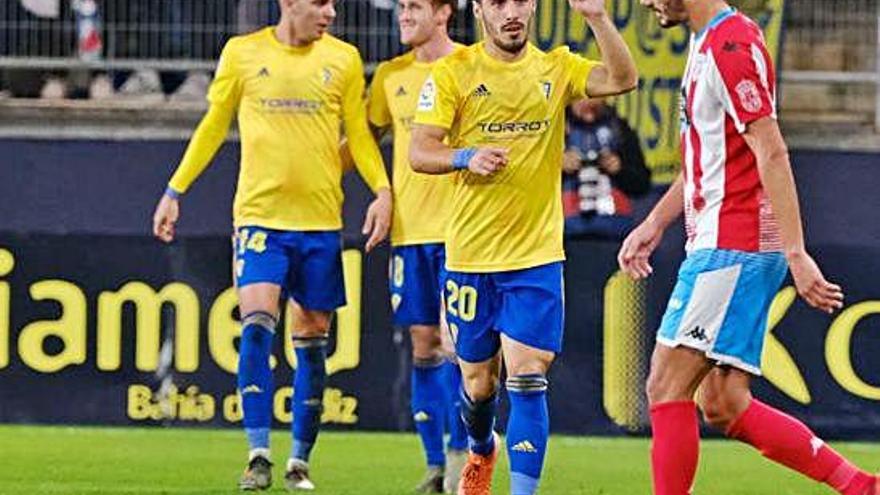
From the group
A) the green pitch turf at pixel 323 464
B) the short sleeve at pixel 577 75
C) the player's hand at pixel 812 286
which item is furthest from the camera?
the green pitch turf at pixel 323 464

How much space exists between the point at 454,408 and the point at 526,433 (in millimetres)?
2281

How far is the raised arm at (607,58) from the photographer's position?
29.8 feet

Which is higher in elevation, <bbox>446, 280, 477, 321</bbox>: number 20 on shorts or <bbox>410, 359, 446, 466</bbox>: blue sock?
<bbox>446, 280, 477, 321</bbox>: number 20 on shorts

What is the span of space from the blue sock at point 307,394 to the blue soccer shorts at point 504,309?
204 cm

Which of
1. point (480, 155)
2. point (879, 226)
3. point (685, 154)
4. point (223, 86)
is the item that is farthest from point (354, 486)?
point (879, 226)

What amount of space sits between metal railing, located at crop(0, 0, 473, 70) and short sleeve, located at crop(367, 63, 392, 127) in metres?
3.60

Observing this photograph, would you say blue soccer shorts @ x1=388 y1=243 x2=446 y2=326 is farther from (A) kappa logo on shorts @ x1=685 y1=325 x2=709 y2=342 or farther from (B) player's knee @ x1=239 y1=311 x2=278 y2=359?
(A) kappa logo on shorts @ x1=685 y1=325 x2=709 y2=342

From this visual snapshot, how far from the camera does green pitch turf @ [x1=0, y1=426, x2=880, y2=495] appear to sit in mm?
11664

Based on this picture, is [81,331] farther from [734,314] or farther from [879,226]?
[734,314]

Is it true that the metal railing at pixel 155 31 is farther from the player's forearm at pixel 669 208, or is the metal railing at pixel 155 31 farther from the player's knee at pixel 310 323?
the player's forearm at pixel 669 208

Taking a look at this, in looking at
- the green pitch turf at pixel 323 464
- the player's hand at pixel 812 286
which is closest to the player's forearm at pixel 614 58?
the player's hand at pixel 812 286

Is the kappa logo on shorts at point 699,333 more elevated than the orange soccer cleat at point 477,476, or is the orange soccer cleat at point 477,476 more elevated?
the kappa logo on shorts at point 699,333

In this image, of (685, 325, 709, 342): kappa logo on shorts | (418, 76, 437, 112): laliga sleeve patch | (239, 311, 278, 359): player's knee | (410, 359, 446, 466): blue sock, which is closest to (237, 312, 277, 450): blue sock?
(239, 311, 278, 359): player's knee

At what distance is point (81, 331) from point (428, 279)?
3.90 m
